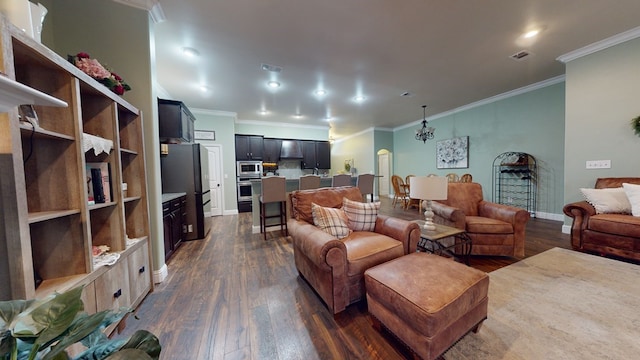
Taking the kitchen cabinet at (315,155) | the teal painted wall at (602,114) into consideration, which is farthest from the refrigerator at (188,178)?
the teal painted wall at (602,114)

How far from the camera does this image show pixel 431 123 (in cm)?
667

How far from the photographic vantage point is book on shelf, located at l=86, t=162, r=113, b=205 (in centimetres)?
150

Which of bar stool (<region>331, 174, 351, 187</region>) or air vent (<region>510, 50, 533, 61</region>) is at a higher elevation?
air vent (<region>510, 50, 533, 61</region>)

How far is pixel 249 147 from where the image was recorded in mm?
6461

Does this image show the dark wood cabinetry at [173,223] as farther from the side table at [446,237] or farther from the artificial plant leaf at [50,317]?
the side table at [446,237]

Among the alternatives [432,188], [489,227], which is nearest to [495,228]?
[489,227]

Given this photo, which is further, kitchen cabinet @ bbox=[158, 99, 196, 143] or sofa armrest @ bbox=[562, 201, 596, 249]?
kitchen cabinet @ bbox=[158, 99, 196, 143]

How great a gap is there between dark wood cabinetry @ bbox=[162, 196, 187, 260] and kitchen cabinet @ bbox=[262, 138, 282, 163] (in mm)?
3640

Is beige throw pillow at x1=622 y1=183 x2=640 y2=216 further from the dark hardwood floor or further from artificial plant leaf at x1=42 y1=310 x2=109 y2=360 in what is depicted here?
artificial plant leaf at x1=42 y1=310 x2=109 y2=360

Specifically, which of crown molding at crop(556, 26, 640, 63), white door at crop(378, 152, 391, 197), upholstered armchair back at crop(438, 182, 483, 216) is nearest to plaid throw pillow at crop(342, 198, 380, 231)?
upholstered armchair back at crop(438, 182, 483, 216)

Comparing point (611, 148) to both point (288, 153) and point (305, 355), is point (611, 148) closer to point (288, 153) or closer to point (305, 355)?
point (305, 355)

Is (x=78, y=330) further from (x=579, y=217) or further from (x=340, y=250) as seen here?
(x=579, y=217)

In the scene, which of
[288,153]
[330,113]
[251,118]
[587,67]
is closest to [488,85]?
[587,67]

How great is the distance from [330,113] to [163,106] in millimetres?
3898
